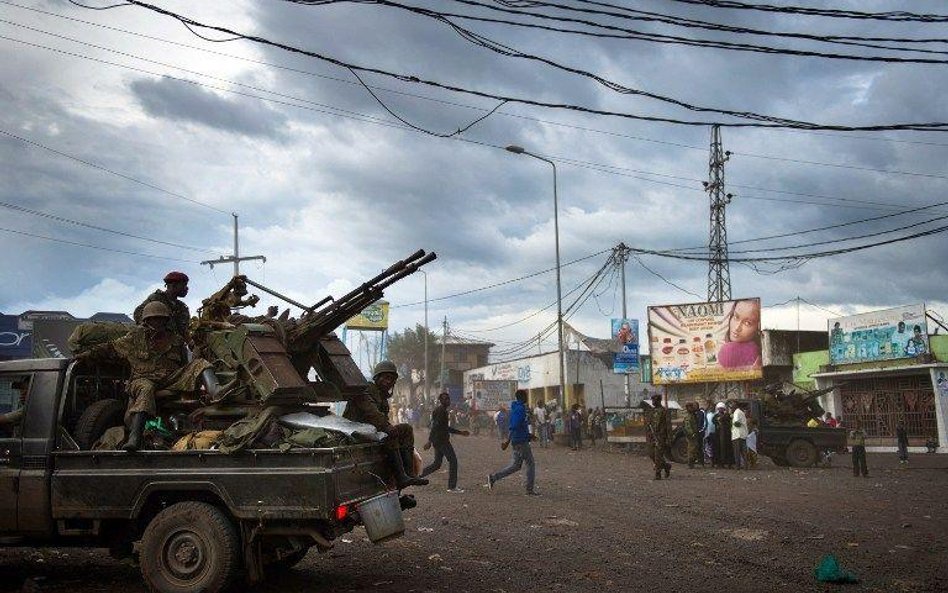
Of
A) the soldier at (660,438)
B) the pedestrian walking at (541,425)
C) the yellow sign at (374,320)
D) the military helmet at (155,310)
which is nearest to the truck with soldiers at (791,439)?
the soldier at (660,438)

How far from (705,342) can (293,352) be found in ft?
96.3

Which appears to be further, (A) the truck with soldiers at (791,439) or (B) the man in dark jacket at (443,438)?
(A) the truck with soldiers at (791,439)

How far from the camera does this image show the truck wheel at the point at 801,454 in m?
20.0

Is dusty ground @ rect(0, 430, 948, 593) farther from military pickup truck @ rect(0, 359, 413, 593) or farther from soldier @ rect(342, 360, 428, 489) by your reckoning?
soldier @ rect(342, 360, 428, 489)

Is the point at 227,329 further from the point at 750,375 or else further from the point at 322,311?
the point at 750,375

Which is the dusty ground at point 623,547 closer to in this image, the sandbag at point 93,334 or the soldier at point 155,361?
the soldier at point 155,361

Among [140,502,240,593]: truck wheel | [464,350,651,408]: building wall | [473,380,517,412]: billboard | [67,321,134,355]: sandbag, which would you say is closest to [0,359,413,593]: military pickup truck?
[140,502,240,593]: truck wheel

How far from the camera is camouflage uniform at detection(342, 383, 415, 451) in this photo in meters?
7.26

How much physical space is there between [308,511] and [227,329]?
85.9 inches

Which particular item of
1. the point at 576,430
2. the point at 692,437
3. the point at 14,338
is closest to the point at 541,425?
the point at 576,430

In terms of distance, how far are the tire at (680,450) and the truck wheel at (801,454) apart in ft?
8.91

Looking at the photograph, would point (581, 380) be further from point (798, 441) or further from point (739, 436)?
point (739, 436)

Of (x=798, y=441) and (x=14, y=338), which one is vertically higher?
(x=14, y=338)

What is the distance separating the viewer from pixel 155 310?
267 inches
